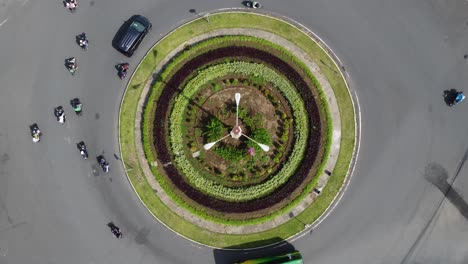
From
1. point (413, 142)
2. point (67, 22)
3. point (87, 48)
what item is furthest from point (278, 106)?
point (67, 22)

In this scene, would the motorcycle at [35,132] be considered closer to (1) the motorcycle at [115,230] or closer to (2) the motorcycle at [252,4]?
(1) the motorcycle at [115,230]

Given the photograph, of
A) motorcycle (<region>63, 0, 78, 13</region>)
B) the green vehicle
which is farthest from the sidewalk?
motorcycle (<region>63, 0, 78, 13</region>)

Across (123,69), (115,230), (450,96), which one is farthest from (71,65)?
(450,96)

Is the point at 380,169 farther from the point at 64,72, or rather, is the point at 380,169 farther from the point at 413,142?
the point at 64,72

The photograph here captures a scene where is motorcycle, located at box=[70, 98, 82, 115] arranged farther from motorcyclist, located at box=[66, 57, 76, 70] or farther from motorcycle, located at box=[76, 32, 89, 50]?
motorcycle, located at box=[76, 32, 89, 50]

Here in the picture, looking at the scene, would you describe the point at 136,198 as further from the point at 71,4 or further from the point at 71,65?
the point at 71,4

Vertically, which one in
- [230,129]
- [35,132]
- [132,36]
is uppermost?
[132,36]
